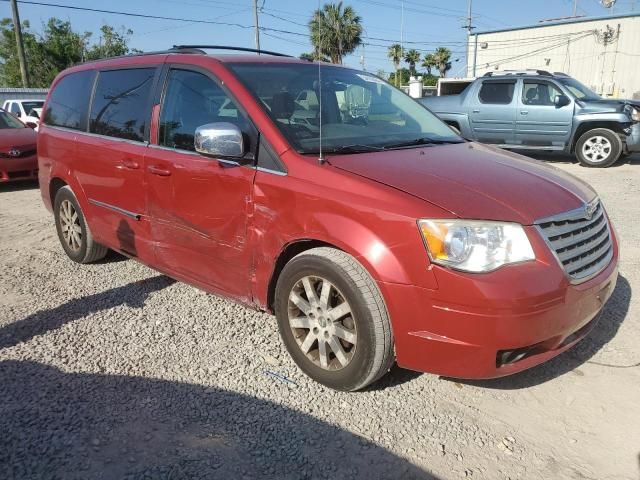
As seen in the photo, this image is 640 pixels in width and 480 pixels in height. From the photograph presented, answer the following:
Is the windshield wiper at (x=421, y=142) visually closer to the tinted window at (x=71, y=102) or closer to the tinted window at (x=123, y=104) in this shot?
the tinted window at (x=123, y=104)

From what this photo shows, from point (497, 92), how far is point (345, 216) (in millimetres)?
10471

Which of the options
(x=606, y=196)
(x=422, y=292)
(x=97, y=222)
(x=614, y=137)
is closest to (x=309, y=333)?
(x=422, y=292)

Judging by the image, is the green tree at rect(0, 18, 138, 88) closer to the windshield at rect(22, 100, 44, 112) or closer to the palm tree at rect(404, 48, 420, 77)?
the windshield at rect(22, 100, 44, 112)

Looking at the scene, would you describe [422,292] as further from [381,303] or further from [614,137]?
[614,137]

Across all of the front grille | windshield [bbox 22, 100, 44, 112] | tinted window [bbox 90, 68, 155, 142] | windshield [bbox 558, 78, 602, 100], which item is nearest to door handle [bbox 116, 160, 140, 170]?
tinted window [bbox 90, 68, 155, 142]

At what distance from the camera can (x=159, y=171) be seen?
3777 millimetres

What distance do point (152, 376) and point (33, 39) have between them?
42384 millimetres

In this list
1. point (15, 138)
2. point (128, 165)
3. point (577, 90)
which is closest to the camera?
point (128, 165)

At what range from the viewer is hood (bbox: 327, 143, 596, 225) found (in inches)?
105

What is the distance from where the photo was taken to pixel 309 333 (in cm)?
308

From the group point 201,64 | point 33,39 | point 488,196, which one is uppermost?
point 33,39

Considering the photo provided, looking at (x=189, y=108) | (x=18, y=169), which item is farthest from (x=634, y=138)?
(x=18, y=169)

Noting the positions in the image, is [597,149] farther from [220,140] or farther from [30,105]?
[30,105]

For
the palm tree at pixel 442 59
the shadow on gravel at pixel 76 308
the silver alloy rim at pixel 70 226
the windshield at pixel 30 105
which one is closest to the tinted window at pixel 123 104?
the silver alloy rim at pixel 70 226
